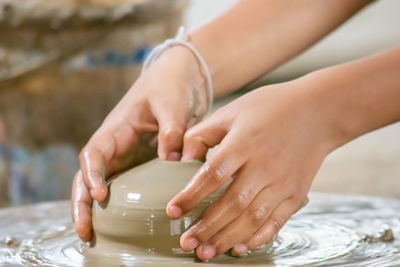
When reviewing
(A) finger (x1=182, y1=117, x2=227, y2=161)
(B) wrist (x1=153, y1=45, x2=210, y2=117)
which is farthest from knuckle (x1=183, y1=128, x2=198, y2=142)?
(B) wrist (x1=153, y1=45, x2=210, y2=117)

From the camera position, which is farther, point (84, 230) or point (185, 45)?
point (185, 45)

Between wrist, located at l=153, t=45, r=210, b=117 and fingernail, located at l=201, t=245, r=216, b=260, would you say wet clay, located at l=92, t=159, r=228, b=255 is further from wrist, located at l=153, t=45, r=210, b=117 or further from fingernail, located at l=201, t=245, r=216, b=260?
wrist, located at l=153, t=45, r=210, b=117

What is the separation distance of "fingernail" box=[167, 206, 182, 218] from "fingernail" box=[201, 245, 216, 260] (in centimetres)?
5

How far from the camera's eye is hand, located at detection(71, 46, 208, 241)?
0.95 m

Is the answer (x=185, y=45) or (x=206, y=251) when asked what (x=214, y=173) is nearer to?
(x=206, y=251)

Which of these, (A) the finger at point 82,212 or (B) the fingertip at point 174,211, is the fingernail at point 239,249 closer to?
(B) the fingertip at point 174,211

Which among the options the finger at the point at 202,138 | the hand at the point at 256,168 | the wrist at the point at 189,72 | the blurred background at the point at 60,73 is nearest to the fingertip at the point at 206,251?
the hand at the point at 256,168

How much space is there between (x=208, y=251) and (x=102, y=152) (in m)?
0.28

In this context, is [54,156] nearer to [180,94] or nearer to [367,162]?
[180,94]

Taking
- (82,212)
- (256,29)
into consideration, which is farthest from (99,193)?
(256,29)

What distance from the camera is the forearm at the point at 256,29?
1.20 metres

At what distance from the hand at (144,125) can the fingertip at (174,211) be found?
0.46 feet

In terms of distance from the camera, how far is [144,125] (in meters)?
1.06

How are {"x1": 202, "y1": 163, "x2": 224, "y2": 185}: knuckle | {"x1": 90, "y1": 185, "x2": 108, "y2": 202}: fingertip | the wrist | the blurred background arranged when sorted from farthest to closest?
the blurred background, the wrist, {"x1": 90, "y1": 185, "x2": 108, "y2": 202}: fingertip, {"x1": 202, "y1": 163, "x2": 224, "y2": 185}: knuckle
